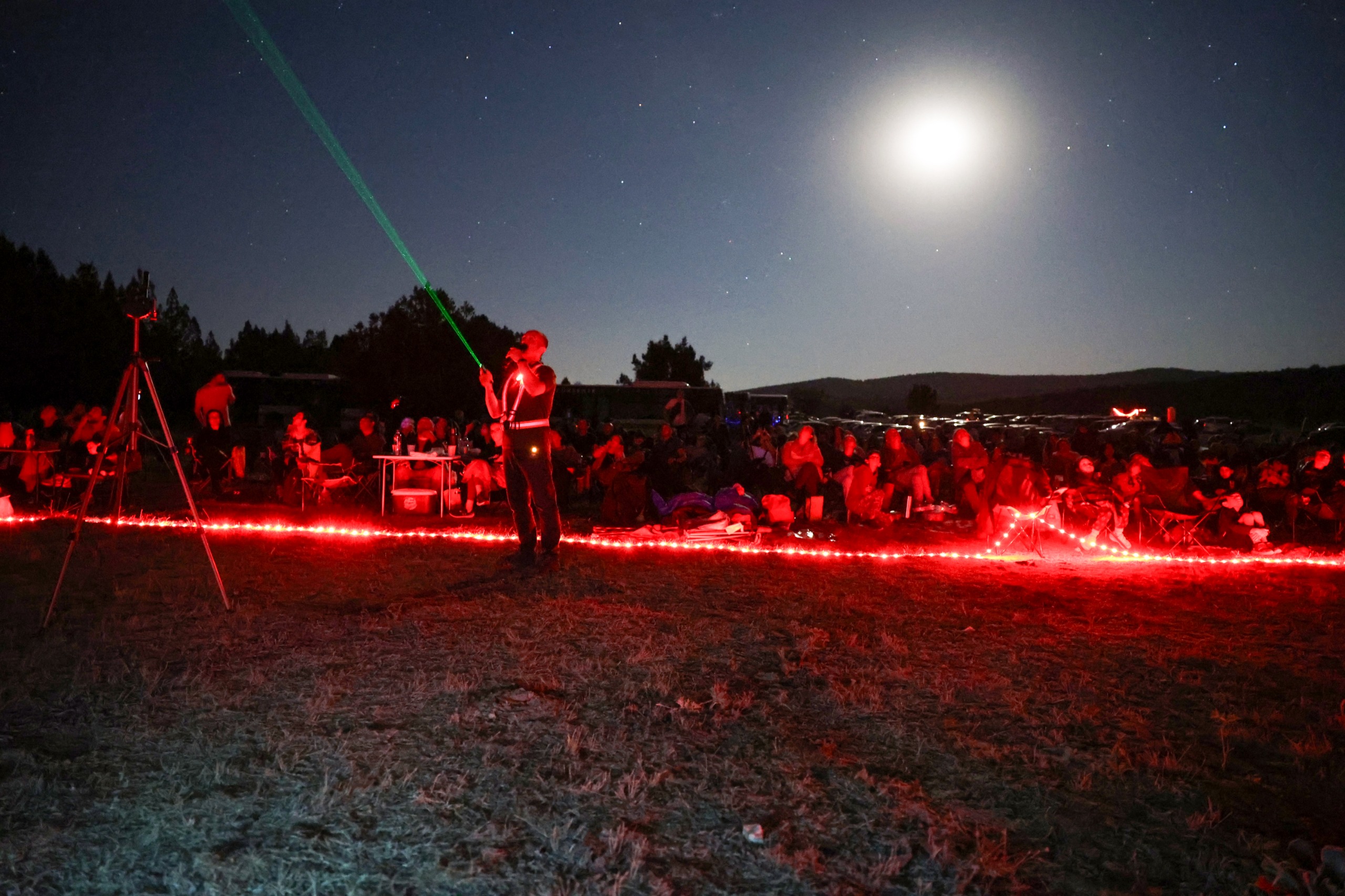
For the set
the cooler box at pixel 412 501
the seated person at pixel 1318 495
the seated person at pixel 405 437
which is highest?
the seated person at pixel 405 437

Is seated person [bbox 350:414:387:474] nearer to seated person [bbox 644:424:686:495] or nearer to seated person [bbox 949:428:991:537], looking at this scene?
seated person [bbox 644:424:686:495]

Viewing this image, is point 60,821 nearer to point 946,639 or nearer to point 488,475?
point 946,639

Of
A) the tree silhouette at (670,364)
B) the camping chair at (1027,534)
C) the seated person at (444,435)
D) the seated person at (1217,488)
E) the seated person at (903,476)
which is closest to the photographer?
the camping chair at (1027,534)

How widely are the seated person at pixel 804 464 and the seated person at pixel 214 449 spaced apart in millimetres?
6974

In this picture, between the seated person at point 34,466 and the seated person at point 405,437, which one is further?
the seated person at point 405,437

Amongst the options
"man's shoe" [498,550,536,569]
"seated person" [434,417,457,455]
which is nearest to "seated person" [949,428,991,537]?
"man's shoe" [498,550,536,569]

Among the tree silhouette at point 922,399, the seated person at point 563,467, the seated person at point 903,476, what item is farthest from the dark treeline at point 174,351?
the tree silhouette at point 922,399

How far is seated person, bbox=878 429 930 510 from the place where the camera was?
11328mm

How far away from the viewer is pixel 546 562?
7.03 meters

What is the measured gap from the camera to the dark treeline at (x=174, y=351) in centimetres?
2708

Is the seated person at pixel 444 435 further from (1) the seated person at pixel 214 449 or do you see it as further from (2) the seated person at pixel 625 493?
(1) the seated person at pixel 214 449

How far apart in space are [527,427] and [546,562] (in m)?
1.09

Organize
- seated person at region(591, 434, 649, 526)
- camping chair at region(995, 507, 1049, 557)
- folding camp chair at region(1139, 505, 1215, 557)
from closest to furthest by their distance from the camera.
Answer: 1. camping chair at region(995, 507, 1049, 557)
2. folding camp chair at region(1139, 505, 1215, 557)
3. seated person at region(591, 434, 649, 526)

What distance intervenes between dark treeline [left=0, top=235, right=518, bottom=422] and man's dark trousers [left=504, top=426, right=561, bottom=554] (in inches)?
331
